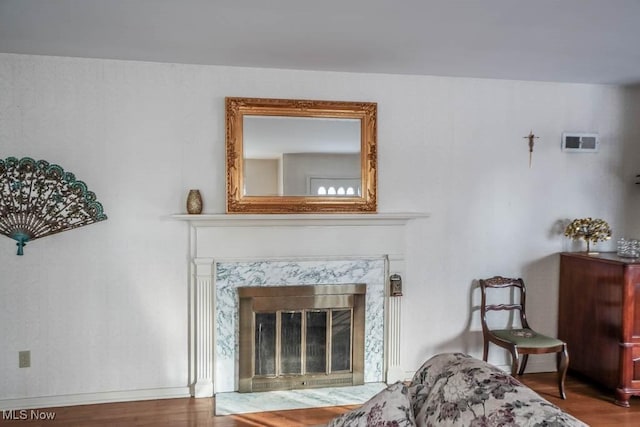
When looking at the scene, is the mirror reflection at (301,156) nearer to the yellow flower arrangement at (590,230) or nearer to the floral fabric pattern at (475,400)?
the yellow flower arrangement at (590,230)

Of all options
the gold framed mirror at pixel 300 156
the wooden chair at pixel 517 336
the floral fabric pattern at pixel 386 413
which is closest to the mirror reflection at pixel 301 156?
the gold framed mirror at pixel 300 156

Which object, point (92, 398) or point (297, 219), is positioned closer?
point (92, 398)

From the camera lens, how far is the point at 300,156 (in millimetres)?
3332

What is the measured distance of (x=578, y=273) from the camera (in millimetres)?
3555

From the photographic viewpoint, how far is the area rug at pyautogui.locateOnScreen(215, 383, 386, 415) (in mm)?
3059

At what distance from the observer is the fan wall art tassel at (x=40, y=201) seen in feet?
9.68

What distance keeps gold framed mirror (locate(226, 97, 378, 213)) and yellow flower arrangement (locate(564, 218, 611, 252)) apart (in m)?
1.68

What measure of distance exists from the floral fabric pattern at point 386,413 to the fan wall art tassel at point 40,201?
2.37m

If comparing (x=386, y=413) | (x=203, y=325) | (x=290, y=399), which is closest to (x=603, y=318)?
(x=290, y=399)

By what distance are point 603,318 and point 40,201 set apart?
162 inches

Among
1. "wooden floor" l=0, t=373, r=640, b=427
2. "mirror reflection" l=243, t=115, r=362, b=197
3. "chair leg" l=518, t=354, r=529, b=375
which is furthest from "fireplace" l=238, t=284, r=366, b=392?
"chair leg" l=518, t=354, r=529, b=375

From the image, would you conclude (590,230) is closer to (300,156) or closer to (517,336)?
(517,336)

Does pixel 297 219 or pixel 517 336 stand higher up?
pixel 297 219

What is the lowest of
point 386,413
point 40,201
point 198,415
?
point 198,415
